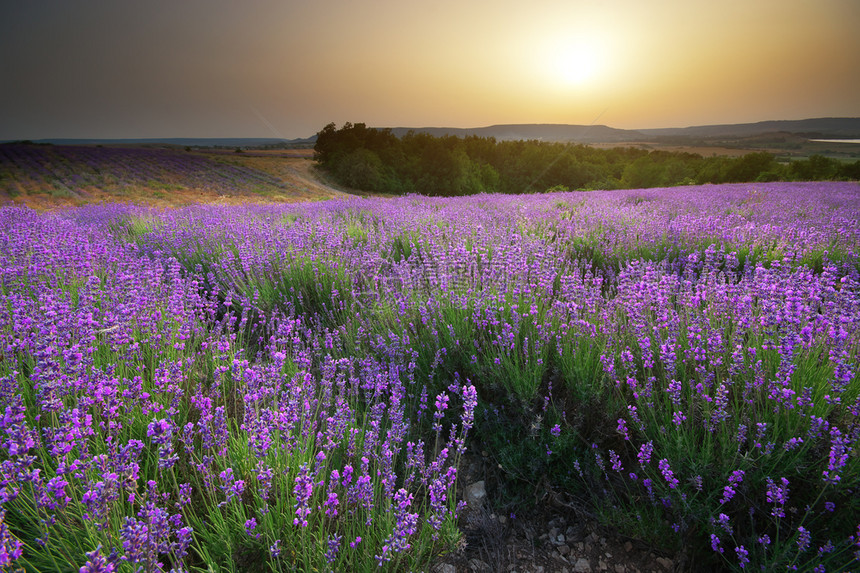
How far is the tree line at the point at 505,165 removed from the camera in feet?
101

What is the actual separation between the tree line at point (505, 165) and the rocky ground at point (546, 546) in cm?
2769

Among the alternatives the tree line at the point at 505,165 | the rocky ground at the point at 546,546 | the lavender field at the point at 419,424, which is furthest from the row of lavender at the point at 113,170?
the rocky ground at the point at 546,546

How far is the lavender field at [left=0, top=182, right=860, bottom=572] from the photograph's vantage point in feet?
4.52

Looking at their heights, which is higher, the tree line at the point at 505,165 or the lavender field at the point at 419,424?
the tree line at the point at 505,165

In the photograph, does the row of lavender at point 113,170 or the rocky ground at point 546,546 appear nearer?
the rocky ground at point 546,546

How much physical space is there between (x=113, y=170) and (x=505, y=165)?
42.5 metres

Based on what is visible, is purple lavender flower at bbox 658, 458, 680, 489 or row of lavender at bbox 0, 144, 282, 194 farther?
row of lavender at bbox 0, 144, 282, 194

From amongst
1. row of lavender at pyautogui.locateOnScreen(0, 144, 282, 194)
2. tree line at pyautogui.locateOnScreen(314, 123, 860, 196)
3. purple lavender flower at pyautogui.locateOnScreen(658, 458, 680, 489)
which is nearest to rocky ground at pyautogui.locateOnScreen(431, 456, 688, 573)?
purple lavender flower at pyautogui.locateOnScreen(658, 458, 680, 489)

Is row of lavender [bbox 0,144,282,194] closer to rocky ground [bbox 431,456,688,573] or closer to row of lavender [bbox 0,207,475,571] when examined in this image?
row of lavender [bbox 0,207,475,571]

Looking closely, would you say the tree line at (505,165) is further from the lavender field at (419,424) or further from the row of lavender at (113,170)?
the lavender field at (419,424)

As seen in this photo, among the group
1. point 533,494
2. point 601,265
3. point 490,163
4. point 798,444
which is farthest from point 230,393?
point 490,163

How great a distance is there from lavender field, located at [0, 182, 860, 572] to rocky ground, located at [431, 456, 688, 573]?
0.28ft

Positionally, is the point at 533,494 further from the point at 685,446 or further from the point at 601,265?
the point at 601,265

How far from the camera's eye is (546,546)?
6.48 feet
